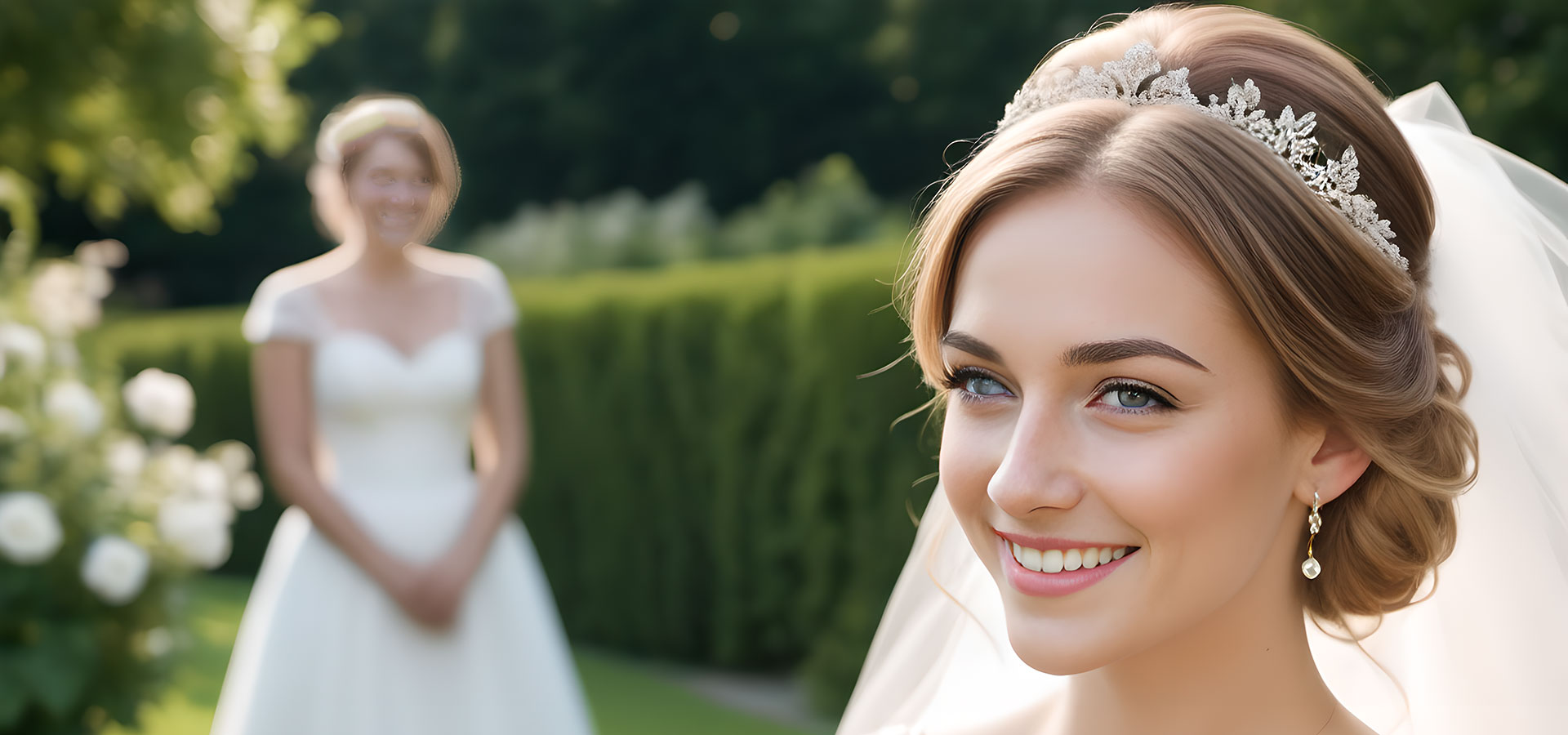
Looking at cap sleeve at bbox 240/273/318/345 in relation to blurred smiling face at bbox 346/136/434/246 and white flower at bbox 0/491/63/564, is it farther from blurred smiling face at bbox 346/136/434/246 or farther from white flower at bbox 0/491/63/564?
white flower at bbox 0/491/63/564

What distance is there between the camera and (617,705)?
27.5 feet

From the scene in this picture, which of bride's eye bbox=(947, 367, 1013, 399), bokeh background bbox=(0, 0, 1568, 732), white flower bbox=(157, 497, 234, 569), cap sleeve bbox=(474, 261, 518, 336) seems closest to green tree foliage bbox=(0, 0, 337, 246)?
bokeh background bbox=(0, 0, 1568, 732)

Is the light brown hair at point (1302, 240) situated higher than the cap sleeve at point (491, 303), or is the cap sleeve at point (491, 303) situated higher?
the light brown hair at point (1302, 240)

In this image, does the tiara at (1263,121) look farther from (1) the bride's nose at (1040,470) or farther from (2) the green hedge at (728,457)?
(2) the green hedge at (728,457)

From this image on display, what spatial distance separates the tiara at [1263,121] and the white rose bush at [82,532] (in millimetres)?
4091

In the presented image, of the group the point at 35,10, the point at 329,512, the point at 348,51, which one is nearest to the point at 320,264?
the point at 329,512

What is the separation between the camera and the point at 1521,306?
196 centimetres

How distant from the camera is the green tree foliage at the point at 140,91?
8.01 m

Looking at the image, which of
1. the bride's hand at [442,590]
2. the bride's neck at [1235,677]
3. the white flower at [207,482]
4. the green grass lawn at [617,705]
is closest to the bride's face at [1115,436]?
the bride's neck at [1235,677]

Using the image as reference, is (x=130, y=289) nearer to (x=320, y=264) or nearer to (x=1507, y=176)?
(x=320, y=264)

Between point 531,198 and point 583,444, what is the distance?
2287cm

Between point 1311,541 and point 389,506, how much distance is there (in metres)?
3.19

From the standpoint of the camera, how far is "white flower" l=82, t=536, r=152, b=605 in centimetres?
468

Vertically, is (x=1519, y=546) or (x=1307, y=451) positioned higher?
(x=1307, y=451)
